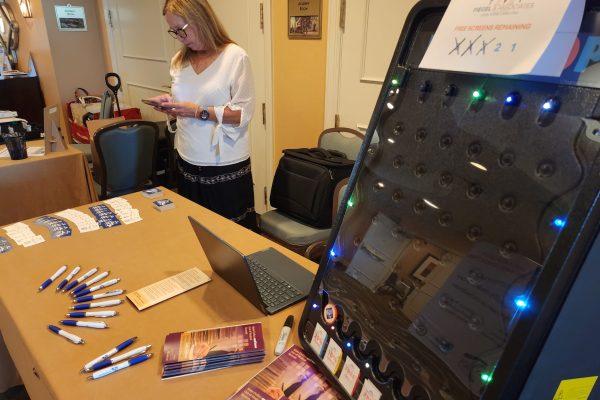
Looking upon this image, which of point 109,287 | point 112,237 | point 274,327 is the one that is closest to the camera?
point 274,327

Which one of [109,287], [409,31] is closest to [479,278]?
[409,31]

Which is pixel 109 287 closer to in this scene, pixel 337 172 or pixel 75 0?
pixel 337 172

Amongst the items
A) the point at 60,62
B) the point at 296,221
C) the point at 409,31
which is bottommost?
the point at 296,221

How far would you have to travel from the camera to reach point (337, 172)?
1.96 m

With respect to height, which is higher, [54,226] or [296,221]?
[54,226]

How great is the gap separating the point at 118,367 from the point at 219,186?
1320 millimetres

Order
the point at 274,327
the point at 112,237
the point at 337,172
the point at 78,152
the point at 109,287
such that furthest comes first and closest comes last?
the point at 78,152 < the point at 337,172 < the point at 112,237 < the point at 109,287 < the point at 274,327

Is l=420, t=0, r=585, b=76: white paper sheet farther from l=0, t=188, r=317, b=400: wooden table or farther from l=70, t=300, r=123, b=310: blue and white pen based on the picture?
l=70, t=300, r=123, b=310: blue and white pen

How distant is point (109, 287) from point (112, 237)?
0.29 meters

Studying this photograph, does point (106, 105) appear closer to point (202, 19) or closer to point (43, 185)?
point (43, 185)

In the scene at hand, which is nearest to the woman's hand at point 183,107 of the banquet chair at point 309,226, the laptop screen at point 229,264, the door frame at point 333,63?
the banquet chair at point 309,226

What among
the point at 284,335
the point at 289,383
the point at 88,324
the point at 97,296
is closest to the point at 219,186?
the point at 97,296

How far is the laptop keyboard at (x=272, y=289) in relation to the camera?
2.96 feet

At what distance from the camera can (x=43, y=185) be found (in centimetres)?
226
